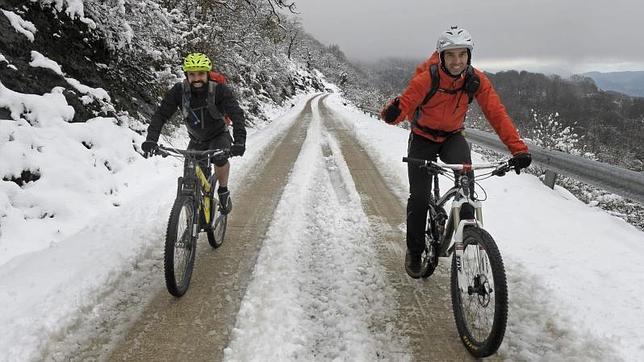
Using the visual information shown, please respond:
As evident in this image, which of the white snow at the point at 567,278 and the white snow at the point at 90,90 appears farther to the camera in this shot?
the white snow at the point at 90,90

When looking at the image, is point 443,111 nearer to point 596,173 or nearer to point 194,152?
point 194,152

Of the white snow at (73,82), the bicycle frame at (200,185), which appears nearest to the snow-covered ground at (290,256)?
the white snow at (73,82)

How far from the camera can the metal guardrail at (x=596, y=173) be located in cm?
559

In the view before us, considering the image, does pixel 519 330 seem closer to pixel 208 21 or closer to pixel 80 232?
pixel 80 232

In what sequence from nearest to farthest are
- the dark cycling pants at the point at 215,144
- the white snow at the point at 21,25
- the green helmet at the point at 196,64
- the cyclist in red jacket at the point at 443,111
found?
1. the cyclist in red jacket at the point at 443,111
2. the green helmet at the point at 196,64
3. the dark cycling pants at the point at 215,144
4. the white snow at the point at 21,25

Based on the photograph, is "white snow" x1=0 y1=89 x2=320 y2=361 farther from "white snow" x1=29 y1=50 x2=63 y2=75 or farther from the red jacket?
the red jacket

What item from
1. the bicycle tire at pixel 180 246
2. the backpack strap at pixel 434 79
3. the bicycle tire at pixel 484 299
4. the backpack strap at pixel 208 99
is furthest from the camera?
the backpack strap at pixel 208 99

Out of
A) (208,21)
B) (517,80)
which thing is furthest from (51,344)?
(517,80)

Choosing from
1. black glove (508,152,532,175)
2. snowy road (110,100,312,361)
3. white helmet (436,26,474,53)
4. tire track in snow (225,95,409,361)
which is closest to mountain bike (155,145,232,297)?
snowy road (110,100,312,361)

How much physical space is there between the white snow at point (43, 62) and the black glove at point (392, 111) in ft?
22.7

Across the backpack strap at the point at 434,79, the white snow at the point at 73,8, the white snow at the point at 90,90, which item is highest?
the white snow at the point at 73,8

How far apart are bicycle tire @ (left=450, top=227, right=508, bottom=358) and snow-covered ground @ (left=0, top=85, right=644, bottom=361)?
11.8 inches

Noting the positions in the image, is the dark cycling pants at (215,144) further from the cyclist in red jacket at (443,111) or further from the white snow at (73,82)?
the white snow at (73,82)

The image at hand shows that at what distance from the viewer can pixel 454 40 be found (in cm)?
339
